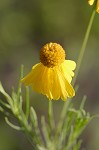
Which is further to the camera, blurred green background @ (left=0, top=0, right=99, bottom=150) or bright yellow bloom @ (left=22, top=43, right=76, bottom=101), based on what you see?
blurred green background @ (left=0, top=0, right=99, bottom=150)

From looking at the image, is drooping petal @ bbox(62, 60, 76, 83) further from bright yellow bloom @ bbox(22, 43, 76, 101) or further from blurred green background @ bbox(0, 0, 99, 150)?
blurred green background @ bbox(0, 0, 99, 150)

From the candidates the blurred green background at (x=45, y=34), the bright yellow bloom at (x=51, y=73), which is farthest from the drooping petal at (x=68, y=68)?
the blurred green background at (x=45, y=34)

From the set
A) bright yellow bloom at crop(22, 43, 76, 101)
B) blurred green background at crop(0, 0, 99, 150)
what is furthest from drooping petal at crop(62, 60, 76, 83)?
blurred green background at crop(0, 0, 99, 150)

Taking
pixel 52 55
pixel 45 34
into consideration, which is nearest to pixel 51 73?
pixel 52 55

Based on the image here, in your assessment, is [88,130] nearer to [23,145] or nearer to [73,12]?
[23,145]

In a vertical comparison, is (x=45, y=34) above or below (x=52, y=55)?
below

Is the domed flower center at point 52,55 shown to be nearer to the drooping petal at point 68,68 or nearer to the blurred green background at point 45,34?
the drooping petal at point 68,68

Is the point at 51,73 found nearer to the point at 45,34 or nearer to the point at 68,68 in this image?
the point at 68,68
